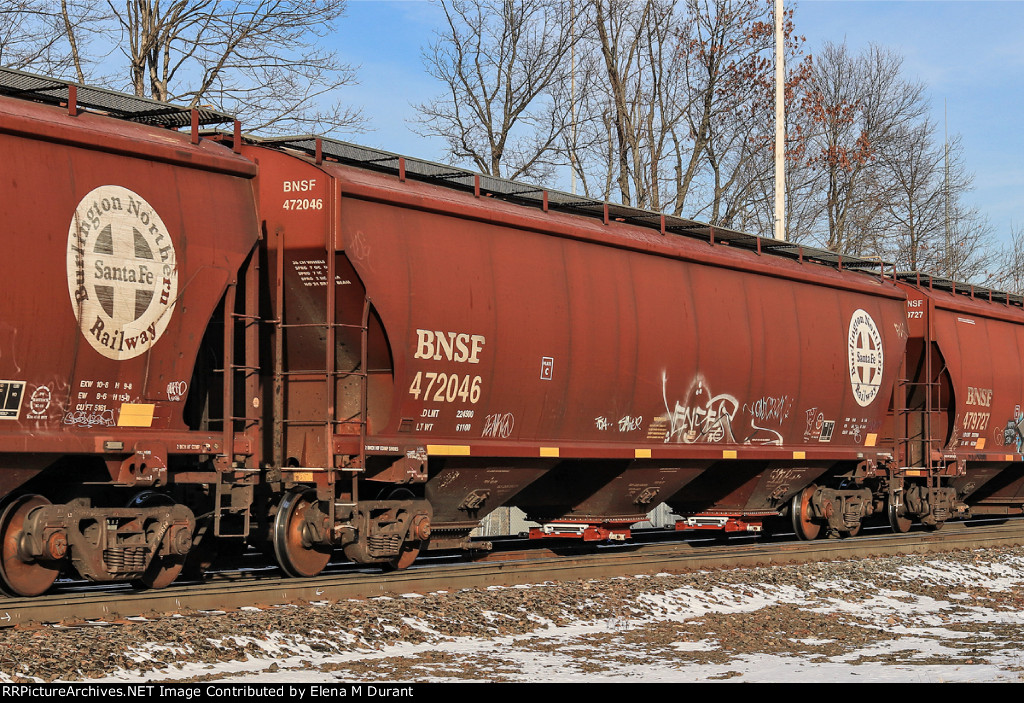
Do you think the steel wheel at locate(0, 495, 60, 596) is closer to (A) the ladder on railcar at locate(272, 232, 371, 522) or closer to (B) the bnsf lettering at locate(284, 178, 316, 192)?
(A) the ladder on railcar at locate(272, 232, 371, 522)

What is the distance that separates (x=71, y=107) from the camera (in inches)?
407

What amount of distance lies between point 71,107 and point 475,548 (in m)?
7.23

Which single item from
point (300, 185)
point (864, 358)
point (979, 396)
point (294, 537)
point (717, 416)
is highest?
point (300, 185)

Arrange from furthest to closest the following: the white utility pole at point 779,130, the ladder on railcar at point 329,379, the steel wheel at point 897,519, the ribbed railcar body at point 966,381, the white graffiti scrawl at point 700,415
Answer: the white utility pole at point 779,130, the ribbed railcar body at point 966,381, the steel wheel at point 897,519, the white graffiti scrawl at point 700,415, the ladder on railcar at point 329,379

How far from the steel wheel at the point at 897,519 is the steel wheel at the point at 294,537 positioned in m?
12.6

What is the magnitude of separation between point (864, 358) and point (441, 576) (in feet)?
34.7

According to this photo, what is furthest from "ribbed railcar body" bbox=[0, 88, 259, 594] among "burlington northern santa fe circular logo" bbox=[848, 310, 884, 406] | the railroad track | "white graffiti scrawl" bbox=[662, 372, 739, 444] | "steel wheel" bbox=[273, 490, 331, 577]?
"burlington northern santa fe circular logo" bbox=[848, 310, 884, 406]

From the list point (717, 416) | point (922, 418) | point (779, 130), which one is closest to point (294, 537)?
point (717, 416)

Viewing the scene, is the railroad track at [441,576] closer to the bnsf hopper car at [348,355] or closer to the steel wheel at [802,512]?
the bnsf hopper car at [348,355]

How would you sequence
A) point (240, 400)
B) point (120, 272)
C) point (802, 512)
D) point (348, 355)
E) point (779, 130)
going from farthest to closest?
point (779, 130) < point (802, 512) < point (348, 355) < point (240, 400) < point (120, 272)

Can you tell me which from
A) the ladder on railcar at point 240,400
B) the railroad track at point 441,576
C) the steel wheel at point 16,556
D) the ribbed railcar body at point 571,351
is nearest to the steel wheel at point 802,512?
the ribbed railcar body at point 571,351

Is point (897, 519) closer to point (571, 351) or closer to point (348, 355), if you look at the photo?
point (571, 351)

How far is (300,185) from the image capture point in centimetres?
1227

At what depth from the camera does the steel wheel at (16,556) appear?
1012cm
